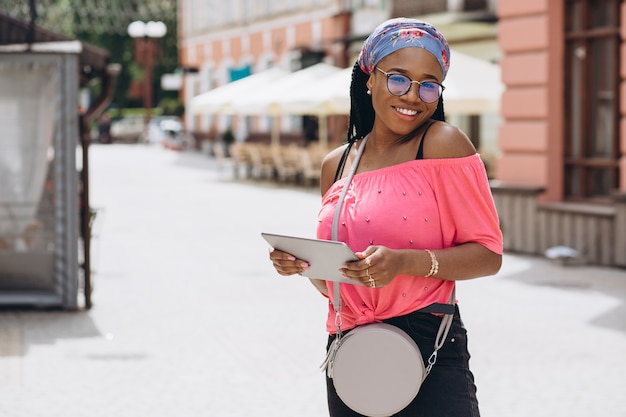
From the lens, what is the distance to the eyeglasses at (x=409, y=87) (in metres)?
3.06

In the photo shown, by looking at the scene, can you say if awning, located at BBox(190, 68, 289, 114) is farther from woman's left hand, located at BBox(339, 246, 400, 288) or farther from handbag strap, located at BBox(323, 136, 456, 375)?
woman's left hand, located at BBox(339, 246, 400, 288)

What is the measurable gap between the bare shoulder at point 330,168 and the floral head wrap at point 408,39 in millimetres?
343

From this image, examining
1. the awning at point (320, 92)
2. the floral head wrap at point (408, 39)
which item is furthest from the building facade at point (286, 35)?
the floral head wrap at point (408, 39)

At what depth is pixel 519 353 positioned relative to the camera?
26.2 ft

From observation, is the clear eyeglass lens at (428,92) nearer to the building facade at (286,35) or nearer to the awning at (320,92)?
the awning at (320,92)

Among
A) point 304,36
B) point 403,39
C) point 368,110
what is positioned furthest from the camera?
point 304,36

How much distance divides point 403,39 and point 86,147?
23.7 feet

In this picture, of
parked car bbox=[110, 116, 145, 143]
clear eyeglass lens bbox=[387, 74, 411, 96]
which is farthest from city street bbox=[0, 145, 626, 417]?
parked car bbox=[110, 116, 145, 143]

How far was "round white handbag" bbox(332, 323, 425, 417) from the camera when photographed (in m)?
3.03

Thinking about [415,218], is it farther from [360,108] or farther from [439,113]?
[360,108]

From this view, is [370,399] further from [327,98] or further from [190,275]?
[327,98]

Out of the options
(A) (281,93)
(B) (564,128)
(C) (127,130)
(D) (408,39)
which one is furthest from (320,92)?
(C) (127,130)

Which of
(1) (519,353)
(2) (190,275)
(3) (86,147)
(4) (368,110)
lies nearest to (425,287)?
(4) (368,110)

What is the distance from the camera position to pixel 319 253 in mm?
2941
